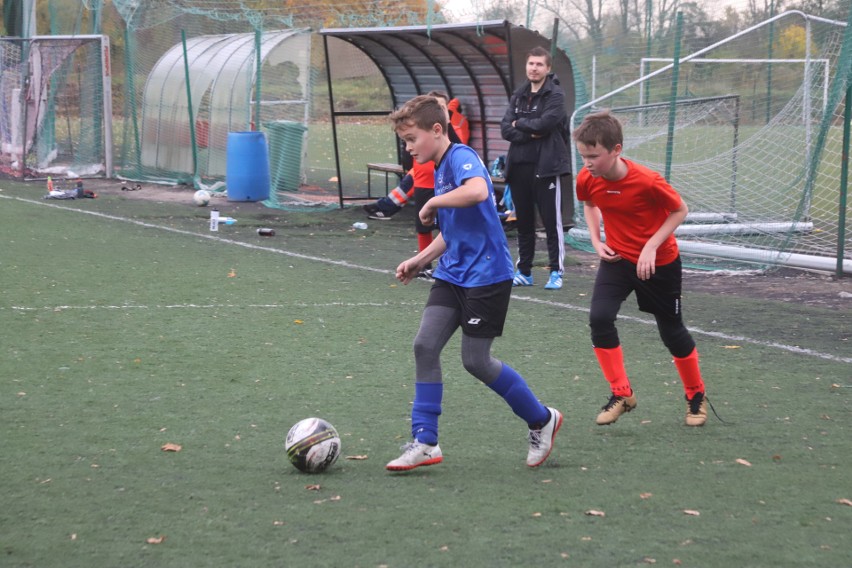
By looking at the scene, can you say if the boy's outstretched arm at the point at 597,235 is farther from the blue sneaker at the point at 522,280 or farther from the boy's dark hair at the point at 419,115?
the blue sneaker at the point at 522,280

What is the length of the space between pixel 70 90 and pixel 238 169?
624cm

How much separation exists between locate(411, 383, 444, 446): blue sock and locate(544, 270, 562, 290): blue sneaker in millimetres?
4981

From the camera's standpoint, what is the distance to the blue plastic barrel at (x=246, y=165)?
16469 millimetres

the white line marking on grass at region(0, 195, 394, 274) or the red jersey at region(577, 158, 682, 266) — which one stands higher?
the red jersey at region(577, 158, 682, 266)

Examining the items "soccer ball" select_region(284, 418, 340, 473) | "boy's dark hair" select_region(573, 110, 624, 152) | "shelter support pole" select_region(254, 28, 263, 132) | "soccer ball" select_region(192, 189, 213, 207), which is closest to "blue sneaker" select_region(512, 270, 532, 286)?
"boy's dark hair" select_region(573, 110, 624, 152)

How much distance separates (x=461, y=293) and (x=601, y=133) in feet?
3.46

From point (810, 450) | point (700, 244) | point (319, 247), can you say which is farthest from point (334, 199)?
point (810, 450)

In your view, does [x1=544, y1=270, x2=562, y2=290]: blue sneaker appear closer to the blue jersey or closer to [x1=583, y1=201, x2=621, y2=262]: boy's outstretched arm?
[x1=583, y1=201, x2=621, y2=262]: boy's outstretched arm

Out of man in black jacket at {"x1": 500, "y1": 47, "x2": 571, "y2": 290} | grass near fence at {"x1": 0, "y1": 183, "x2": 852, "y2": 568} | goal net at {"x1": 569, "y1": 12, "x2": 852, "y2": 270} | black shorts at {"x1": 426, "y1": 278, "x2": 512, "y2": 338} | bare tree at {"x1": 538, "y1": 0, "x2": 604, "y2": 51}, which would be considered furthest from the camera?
bare tree at {"x1": 538, "y1": 0, "x2": 604, "y2": 51}

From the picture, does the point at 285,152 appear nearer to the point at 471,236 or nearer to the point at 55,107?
the point at 55,107

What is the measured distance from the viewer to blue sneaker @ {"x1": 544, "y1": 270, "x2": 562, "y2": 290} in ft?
31.0

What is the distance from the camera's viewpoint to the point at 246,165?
1648cm

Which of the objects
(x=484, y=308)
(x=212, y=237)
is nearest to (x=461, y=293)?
(x=484, y=308)

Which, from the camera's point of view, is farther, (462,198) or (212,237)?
(212,237)
